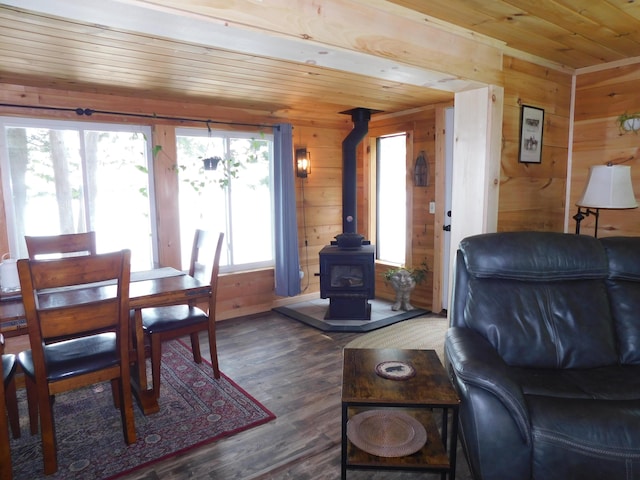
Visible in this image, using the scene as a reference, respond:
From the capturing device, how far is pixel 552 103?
3.24 meters

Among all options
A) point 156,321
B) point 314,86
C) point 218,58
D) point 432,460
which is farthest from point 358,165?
point 432,460

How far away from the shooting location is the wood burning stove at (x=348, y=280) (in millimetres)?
4184

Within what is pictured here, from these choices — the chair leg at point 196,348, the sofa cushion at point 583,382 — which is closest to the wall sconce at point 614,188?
the sofa cushion at point 583,382

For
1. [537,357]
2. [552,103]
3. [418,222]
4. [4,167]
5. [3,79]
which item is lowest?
[537,357]

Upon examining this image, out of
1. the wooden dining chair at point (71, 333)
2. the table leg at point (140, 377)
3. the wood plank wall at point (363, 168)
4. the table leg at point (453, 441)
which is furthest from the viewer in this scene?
the wood plank wall at point (363, 168)

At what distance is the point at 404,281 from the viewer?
456cm

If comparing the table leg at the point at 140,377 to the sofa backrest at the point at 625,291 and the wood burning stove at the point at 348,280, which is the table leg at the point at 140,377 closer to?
the wood burning stove at the point at 348,280

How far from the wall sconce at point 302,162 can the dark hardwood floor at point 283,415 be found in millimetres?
1752

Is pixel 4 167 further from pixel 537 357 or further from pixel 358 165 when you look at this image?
pixel 537 357

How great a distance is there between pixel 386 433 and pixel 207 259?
1825 mm

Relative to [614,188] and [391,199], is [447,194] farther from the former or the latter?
[614,188]

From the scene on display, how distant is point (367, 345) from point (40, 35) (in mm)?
3034

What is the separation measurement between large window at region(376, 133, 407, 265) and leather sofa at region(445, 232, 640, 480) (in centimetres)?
260

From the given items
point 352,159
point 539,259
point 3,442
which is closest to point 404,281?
point 352,159
